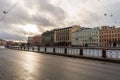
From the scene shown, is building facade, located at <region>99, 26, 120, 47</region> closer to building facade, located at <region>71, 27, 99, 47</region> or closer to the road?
building facade, located at <region>71, 27, 99, 47</region>

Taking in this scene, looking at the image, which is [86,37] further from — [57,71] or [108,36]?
[57,71]

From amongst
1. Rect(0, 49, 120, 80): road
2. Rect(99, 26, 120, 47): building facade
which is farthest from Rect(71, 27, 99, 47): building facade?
Rect(0, 49, 120, 80): road

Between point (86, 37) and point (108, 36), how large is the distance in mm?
24734

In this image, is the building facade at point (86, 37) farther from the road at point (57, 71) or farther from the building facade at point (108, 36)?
the road at point (57, 71)

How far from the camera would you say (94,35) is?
562ft

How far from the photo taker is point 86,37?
18100 cm

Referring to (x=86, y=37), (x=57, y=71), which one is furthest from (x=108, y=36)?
(x=57, y=71)

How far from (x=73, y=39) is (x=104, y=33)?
41973 millimetres

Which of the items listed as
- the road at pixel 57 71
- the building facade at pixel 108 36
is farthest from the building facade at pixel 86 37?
the road at pixel 57 71

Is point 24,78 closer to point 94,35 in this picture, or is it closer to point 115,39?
point 115,39

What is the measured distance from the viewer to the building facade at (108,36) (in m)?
152

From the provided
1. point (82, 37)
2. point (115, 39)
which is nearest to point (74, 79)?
point (115, 39)

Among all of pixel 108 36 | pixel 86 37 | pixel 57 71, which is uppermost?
pixel 86 37

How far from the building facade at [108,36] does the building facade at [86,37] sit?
4.66 m
